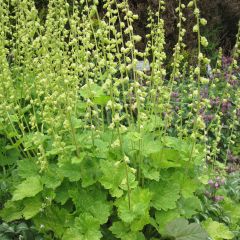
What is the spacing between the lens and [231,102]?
6.16 m

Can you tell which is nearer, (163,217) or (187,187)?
(163,217)

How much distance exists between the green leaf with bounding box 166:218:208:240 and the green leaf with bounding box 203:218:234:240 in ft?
1.31

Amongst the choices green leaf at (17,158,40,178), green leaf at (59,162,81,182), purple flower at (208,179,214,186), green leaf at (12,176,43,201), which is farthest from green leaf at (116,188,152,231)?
purple flower at (208,179,214,186)

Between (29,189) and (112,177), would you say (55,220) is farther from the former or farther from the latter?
(112,177)

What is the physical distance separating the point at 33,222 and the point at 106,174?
0.72 metres

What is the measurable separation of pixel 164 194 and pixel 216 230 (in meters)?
0.50

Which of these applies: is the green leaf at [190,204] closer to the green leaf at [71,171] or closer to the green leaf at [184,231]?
the green leaf at [184,231]

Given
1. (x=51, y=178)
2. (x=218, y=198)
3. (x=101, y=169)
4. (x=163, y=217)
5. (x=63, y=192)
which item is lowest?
(x=218, y=198)

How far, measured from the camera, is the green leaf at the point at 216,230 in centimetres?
317

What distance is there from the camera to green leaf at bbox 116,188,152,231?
2.77m

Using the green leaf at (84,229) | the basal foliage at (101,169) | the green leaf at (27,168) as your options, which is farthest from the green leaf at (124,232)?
the green leaf at (27,168)

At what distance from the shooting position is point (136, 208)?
2797 mm

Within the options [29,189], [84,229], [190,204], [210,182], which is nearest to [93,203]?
[84,229]

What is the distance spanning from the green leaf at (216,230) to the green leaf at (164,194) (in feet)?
1.08
